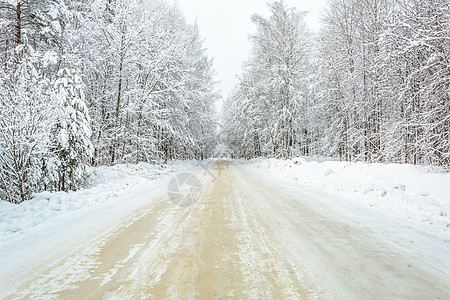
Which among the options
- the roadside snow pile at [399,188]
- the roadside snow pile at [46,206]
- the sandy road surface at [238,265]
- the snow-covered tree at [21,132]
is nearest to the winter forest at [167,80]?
the snow-covered tree at [21,132]

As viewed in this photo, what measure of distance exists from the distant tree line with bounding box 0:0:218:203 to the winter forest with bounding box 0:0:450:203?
0.20 feet

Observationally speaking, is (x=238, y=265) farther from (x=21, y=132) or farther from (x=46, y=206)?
(x=21, y=132)

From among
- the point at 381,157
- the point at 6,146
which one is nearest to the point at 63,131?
the point at 6,146

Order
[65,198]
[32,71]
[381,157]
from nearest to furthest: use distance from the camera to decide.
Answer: [65,198] → [32,71] → [381,157]

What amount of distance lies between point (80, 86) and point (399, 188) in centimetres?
1138

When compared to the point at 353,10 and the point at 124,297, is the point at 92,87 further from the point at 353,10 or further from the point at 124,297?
the point at 353,10

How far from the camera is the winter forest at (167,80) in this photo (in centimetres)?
712

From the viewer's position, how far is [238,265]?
2.74 m

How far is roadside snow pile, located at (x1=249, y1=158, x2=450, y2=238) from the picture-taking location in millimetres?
4805

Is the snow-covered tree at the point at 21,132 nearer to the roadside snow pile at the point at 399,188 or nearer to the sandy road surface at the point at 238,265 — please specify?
the sandy road surface at the point at 238,265

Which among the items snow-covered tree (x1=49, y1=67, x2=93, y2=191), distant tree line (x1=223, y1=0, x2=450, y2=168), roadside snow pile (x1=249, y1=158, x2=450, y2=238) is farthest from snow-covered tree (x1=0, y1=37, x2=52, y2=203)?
distant tree line (x1=223, y1=0, x2=450, y2=168)

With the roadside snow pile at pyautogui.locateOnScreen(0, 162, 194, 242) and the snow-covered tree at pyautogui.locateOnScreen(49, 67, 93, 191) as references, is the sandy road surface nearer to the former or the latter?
the roadside snow pile at pyautogui.locateOnScreen(0, 162, 194, 242)

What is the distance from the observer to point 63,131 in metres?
7.95

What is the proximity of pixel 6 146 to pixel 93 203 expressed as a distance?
307 cm
